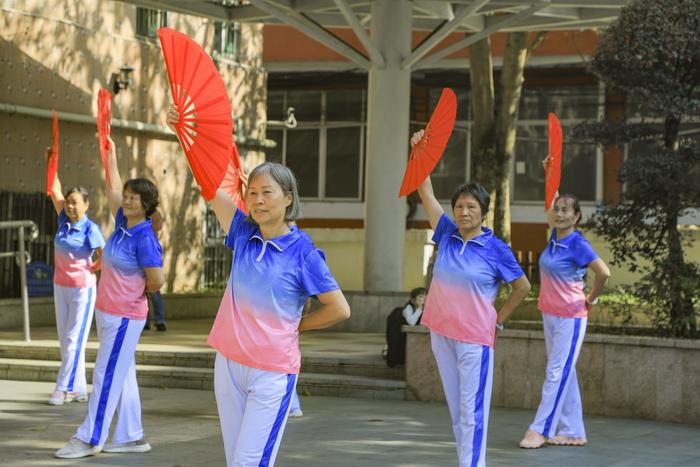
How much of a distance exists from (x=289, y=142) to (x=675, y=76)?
20739mm

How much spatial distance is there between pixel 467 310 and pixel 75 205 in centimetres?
489

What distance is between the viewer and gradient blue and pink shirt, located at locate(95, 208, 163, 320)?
9.18m

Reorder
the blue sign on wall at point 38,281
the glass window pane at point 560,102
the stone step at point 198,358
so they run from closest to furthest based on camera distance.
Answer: the stone step at point 198,358, the blue sign on wall at point 38,281, the glass window pane at point 560,102

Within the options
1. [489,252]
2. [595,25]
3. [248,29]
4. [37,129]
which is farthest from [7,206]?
[489,252]

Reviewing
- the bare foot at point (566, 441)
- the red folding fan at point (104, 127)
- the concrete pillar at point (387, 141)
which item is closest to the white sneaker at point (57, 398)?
the red folding fan at point (104, 127)

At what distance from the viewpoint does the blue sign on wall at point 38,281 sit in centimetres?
1905

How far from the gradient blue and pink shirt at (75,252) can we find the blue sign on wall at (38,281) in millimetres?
7029

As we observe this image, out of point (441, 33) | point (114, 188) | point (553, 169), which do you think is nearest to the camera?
point (114, 188)

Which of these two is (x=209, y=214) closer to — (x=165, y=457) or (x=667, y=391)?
(x=667, y=391)

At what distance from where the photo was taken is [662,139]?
1397 cm

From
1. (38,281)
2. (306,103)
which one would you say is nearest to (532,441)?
(38,281)

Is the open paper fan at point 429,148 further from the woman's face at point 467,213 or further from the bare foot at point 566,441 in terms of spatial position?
the bare foot at point 566,441

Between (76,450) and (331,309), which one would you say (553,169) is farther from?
(331,309)

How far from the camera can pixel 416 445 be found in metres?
10.2
